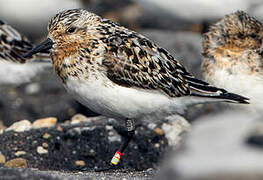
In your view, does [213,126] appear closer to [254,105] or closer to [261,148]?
[261,148]

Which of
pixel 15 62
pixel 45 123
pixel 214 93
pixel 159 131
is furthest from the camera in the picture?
pixel 15 62

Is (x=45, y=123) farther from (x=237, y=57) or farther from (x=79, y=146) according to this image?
(x=237, y=57)

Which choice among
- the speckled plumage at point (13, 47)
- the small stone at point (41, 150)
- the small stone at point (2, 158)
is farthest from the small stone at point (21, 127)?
the speckled plumage at point (13, 47)

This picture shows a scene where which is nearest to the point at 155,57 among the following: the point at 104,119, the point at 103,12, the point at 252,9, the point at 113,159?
the point at 113,159

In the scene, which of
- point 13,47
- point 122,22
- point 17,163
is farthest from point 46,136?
point 122,22

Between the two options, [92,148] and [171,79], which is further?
[92,148]

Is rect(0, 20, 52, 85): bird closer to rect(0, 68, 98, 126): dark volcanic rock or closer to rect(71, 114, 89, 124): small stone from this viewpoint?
rect(0, 68, 98, 126): dark volcanic rock
